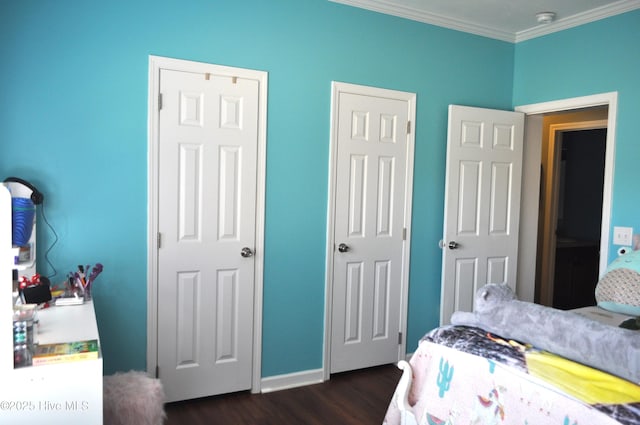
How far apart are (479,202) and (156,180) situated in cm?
249

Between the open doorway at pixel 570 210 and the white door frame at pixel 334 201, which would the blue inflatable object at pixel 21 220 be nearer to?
the white door frame at pixel 334 201

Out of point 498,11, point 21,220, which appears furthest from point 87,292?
point 498,11

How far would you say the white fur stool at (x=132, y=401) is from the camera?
6.78 ft

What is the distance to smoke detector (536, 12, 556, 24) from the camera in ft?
11.8

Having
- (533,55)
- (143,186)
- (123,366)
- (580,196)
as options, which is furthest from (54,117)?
(580,196)

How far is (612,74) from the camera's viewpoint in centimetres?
347

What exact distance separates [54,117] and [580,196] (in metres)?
5.61

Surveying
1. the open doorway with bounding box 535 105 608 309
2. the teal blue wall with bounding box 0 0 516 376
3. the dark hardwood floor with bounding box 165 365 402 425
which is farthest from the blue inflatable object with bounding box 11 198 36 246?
the open doorway with bounding box 535 105 608 309

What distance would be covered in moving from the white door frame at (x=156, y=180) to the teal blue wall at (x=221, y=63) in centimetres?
4

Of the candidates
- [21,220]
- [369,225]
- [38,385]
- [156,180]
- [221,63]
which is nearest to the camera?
[38,385]

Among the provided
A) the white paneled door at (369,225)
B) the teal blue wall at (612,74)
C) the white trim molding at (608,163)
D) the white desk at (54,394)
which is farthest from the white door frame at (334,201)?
the white desk at (54,394)

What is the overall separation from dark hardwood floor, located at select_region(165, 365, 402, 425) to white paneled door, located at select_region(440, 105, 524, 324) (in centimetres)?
99

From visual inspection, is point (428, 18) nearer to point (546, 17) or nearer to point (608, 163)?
point (546, 17)

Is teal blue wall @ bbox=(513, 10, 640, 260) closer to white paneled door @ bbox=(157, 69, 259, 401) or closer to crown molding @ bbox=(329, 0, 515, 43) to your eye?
crown molding @ bbox=(329, 0, 515, 43)
